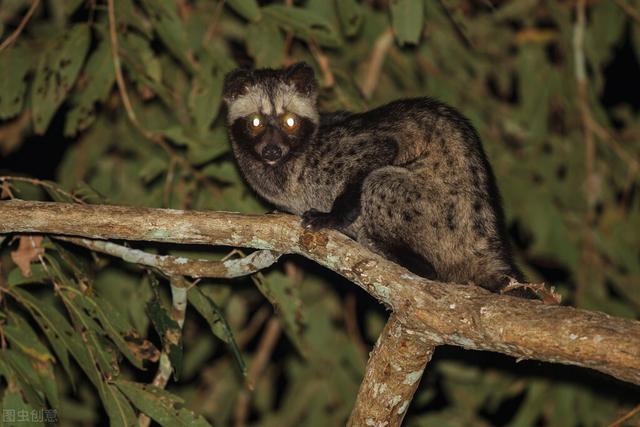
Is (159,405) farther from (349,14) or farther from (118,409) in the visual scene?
(349,14)

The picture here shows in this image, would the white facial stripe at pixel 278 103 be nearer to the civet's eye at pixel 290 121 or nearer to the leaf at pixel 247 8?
the civet's eye at pixel 290 121

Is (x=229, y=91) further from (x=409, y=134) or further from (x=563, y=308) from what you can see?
(x=563, y=308)

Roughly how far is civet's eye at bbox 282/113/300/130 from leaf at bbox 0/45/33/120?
7.69 ft

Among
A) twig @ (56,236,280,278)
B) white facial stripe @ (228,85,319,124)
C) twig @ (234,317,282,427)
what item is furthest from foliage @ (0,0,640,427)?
white facial stripe @ (228,85,319,124)

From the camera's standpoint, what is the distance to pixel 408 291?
4832 mm

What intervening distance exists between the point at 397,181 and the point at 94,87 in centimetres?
315

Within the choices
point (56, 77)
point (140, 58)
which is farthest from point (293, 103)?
point (56, 77)

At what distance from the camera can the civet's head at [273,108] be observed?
22.6 feet

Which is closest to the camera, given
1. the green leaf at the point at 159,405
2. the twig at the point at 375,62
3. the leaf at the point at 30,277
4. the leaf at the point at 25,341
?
the green leaf at the point at 159,405

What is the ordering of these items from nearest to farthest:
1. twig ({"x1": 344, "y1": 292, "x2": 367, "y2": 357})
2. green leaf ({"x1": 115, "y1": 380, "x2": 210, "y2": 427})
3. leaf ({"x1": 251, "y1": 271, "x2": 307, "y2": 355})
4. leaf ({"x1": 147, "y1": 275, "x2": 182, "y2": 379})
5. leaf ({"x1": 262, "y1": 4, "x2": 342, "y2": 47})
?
1. green leaf ({"x1": 115, "y1": 380, "x2": 210, "y2": 427})
2. leaf ({"x1": 147, "y1": 275, "x2": 182, "y2": 379})
3. leaf ({"x1": 251, "y1": 271, "x2": 307, "y2": 355})
4. leaf ({"x1": 262, "y1": 4, "x2": 342, "y2": 47})
5. twig ({"x1": 344, "y1": 292, "x2": 367, "y2": 357})

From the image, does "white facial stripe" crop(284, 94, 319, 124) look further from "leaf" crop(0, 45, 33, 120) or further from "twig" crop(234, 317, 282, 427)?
"twig" crop(234, 317, 282, 427)

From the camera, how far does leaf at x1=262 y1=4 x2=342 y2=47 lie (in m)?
7.50

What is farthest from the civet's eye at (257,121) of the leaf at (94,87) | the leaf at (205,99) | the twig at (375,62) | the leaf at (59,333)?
the twig at (375,62)

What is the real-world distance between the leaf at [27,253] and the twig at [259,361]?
14.9ft
